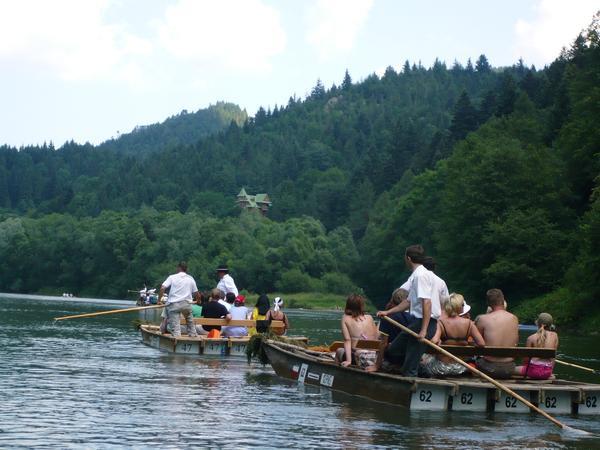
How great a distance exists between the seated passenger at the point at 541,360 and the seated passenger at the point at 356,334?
2740 millimetres

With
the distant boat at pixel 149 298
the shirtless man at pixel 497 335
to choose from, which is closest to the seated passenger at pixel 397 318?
the shirtless man at pixel 497 335

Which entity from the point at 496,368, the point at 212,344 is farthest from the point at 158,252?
the point at 496,368

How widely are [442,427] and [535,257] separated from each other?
59.5 meters

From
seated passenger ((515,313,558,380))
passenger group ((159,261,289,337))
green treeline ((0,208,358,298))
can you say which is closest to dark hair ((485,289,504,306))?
seated passenger ((515,313,558,380))

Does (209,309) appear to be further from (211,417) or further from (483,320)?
(211,417)

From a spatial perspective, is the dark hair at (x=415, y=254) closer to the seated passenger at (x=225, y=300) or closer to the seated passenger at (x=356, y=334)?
the seated passenger at (x=356, y=334)

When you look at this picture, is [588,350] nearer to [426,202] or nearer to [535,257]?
[535,257]

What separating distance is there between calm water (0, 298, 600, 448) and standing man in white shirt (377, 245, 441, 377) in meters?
0.92

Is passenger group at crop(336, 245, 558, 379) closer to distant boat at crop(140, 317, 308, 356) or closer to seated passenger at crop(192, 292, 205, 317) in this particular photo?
distant boat at crop(140, 317, 308, 356)

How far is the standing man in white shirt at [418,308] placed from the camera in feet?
56.7

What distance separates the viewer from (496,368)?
18531 millimetres

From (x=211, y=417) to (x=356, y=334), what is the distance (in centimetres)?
447

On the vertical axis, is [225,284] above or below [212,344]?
above

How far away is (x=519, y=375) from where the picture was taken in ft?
62.6
